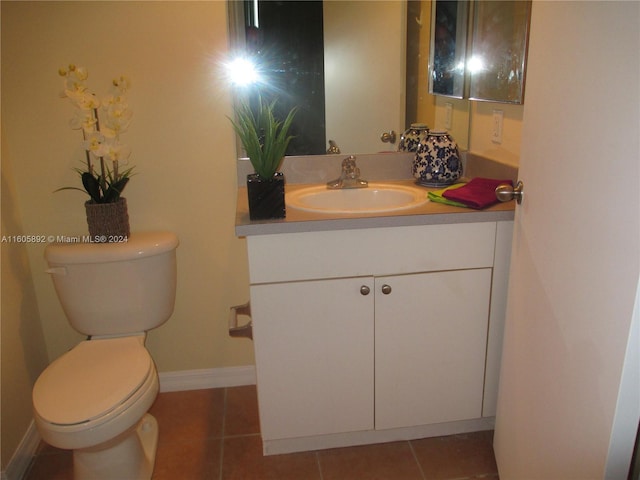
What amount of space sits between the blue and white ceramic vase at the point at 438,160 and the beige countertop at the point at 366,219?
0.30 meters

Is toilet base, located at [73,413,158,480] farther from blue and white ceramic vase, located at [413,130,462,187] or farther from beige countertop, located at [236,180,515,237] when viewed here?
blue and white ceramic vase, located at [413,130,462,187]

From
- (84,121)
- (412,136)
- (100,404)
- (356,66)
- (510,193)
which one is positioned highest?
(356,66)

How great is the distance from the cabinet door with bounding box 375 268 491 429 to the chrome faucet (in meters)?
0.47

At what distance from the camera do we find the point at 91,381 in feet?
5.29

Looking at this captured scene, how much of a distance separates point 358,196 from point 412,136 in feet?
1.17

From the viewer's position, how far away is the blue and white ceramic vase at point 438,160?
1944 millimetres

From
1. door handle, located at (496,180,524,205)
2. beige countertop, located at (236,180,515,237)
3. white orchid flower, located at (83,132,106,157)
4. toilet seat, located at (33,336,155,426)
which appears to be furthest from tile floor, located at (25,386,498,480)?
white orchid flower, located at (83,132,106,157)

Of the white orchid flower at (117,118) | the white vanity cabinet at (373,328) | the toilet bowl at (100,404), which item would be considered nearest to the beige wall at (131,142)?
the white orchid flower at (117,118)

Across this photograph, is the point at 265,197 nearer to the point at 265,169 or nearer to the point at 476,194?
the point at 265,169

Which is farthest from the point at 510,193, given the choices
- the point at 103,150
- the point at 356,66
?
the point at 103,150

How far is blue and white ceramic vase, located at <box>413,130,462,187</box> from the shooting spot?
1.94 meters

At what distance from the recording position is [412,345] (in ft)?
5.77

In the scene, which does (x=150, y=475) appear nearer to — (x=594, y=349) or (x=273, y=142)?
(x=273, y=142)

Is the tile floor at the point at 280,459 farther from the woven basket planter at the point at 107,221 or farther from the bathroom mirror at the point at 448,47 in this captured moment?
the bathroom mirror at the point at 448,47
